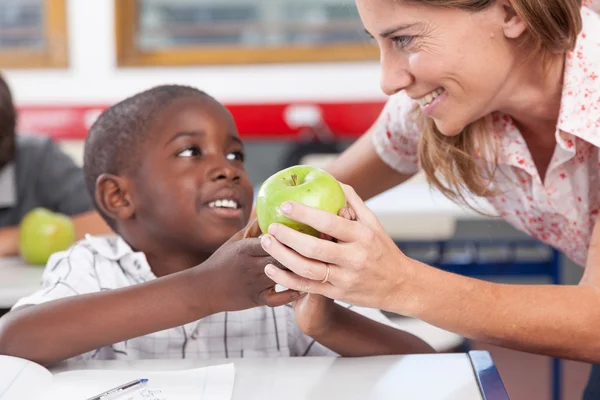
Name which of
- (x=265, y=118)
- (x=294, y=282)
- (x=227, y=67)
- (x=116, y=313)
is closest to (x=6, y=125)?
(x=116, y=313)

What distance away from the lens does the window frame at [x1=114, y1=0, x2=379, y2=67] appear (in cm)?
455

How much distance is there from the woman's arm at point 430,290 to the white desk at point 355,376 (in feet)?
0.22

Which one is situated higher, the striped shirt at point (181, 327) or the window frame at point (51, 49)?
the window frame at point (51, 49)

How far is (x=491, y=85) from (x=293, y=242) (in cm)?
57

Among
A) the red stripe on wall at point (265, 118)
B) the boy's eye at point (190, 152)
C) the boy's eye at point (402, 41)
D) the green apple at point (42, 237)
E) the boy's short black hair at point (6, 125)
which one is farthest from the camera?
the red stripe on wall at point (265, 118)

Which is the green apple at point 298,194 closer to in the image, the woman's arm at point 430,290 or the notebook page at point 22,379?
the woman's arm at point 430,290

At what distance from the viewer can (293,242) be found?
976 mm

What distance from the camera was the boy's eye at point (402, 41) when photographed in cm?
134

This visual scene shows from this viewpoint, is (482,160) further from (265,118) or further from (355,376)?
(265,118)

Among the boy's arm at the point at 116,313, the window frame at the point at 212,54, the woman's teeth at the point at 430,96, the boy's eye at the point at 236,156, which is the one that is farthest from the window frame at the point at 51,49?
the boy's arm at the point at 116,313

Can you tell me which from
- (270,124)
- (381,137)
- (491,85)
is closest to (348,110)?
(270,124)

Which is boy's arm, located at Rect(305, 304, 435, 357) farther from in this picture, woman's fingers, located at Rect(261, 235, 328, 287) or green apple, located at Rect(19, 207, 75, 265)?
green apple, located at Rect(19, 207, 75, 265)

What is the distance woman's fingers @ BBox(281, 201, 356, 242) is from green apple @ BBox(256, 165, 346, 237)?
0.16 feet

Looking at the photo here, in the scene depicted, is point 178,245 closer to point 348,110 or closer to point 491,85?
point 491,85
